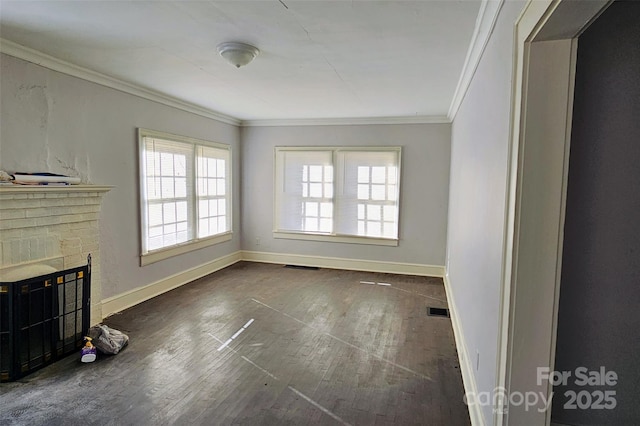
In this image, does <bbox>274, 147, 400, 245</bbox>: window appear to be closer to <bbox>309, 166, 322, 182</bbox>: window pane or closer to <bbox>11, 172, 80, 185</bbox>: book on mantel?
<bbox>309, 166, 322, 182</bbox>: window pane

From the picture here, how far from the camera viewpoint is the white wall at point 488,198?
→ 180cm

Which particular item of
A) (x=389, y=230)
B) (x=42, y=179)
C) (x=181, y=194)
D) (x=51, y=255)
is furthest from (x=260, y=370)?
(x=389, y=230)

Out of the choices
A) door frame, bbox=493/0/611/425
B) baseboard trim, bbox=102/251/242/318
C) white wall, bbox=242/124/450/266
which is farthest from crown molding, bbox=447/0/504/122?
baseboard trim, bbox=102/251/242/318

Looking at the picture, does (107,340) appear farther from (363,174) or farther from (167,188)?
(363,174)

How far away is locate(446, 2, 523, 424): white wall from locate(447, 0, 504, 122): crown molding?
58mm

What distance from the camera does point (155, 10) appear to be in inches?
91.7

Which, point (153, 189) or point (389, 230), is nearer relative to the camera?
point (153, 189)

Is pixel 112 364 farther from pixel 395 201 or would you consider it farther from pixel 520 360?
pixel 395 201

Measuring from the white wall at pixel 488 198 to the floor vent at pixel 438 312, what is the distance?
4.07ft

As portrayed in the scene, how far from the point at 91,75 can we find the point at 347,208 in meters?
4.00

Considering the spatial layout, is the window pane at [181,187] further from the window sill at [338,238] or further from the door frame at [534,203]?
the door frame at [534,203]

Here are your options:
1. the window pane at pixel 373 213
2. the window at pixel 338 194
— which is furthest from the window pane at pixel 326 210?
the window pane at pixel 373 213

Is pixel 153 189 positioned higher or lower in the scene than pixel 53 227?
higher

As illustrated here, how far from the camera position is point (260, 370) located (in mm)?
3014
